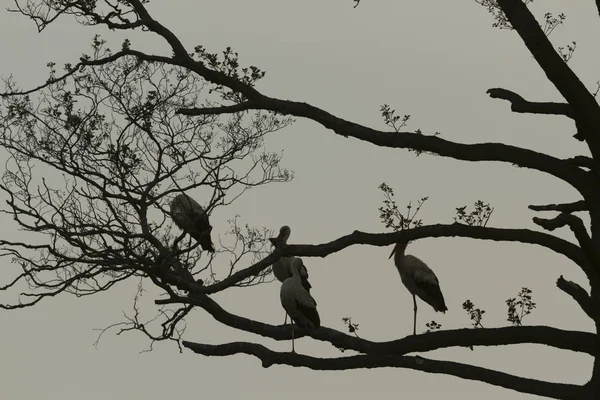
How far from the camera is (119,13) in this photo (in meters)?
12.2

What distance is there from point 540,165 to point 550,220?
183cm

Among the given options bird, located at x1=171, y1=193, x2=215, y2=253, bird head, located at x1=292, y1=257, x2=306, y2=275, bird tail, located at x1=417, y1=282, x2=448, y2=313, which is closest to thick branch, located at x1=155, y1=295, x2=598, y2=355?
bird, located at x1=171, y1=193, x2=215, y2=253

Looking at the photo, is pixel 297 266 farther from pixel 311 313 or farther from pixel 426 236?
pixel 426 236

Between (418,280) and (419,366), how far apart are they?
3637 mm

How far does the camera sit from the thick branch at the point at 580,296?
1001 centimetres

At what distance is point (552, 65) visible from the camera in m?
10.7

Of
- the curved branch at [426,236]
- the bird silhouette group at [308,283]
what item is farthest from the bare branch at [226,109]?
the bird silhouette group at [308,283]

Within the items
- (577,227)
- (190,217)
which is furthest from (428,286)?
(577,227)

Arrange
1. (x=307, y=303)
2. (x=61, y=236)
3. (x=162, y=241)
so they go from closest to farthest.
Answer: (x=61, y=236) → (x=162, y=241) → (x=307, y=303)

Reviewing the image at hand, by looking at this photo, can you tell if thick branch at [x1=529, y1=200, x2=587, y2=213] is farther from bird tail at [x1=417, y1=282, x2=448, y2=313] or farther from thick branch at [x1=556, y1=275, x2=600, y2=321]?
bird tail at [x1=417, y1=282, x2=448, y2=313]

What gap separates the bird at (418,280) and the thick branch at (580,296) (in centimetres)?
436

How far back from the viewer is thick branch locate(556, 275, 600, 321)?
10.0 m

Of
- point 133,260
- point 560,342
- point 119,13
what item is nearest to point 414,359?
point 560,342

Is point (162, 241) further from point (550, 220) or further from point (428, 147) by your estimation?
point (550, 220)
